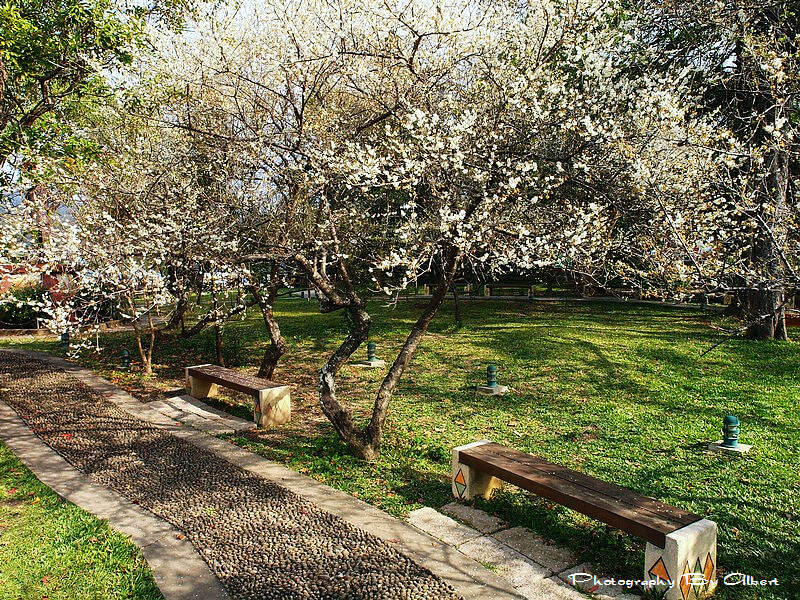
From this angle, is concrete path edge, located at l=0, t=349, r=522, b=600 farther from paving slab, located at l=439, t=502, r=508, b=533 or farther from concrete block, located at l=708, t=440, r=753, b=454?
concrete block, located at l=708, t=440, r=753, b=454

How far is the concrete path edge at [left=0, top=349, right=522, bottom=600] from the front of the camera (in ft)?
11.9

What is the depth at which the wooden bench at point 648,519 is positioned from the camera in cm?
333

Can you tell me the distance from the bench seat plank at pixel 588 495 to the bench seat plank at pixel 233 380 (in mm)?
3586

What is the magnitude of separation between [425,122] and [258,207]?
340 cm

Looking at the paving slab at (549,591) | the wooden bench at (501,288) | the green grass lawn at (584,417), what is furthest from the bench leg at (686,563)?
the wooden bench at (501,288)

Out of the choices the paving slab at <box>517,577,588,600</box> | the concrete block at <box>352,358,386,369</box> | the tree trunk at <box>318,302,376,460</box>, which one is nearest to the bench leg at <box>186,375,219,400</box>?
the concrete block at <box>352,358,386,369</box>

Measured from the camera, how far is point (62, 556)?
407 cm

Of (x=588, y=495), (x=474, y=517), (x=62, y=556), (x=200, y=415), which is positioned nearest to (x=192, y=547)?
(x=62, y=556)

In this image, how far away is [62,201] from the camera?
8242mm

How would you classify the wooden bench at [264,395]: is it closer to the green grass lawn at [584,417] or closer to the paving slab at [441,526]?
the green grass lawn at [584,417]

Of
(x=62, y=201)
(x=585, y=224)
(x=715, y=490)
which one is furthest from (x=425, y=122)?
(x=62, y=201)

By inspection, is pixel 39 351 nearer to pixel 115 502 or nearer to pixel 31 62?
pixel 31 62

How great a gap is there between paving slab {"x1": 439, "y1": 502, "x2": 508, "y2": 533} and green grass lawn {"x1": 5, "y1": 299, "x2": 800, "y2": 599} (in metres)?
0.13

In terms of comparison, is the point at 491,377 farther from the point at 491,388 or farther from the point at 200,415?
the point at 200,415
